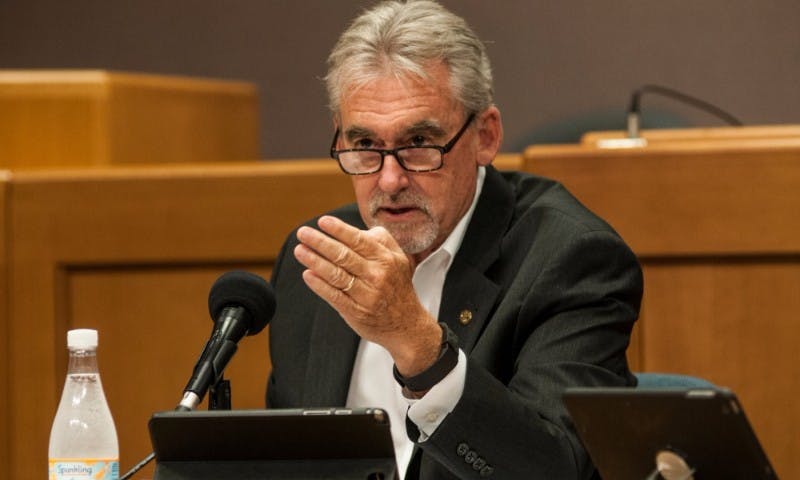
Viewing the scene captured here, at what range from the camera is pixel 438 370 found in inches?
79.4

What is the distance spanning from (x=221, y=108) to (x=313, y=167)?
1233mm

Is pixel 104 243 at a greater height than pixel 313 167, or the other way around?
pixel 313 167

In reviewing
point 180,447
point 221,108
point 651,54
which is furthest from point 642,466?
point 651,54

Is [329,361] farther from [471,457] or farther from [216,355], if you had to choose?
[216,355]

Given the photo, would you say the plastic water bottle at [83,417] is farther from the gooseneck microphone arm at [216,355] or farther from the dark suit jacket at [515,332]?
the dark suit jacket at [515,332]

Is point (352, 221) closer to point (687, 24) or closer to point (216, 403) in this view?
point (216, 403)

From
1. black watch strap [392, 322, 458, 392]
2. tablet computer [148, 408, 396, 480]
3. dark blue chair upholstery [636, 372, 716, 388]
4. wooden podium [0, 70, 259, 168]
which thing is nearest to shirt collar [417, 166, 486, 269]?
dark blue chair upholstery [636, 372, 716, 388]

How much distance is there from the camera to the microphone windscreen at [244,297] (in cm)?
197

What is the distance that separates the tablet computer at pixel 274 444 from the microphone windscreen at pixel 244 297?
0.26 m

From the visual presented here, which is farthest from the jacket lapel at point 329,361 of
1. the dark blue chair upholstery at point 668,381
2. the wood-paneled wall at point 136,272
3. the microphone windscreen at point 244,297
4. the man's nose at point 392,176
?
the wood-paneled wall at point 136,272

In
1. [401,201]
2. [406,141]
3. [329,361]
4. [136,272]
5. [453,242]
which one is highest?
[406,141]

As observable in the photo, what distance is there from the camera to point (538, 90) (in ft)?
20.9

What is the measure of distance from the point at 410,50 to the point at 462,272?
0.43 metres

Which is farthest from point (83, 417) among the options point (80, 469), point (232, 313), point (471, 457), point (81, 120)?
point (81, 120)
